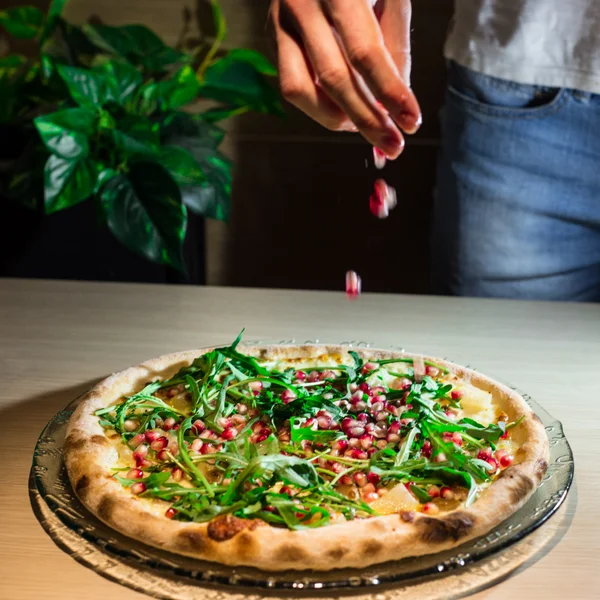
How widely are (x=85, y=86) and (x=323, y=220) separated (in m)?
1.16

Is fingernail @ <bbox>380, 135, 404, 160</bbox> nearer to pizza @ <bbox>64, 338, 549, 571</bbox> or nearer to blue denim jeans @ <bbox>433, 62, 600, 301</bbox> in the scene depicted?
pizza @ <bbox>64, 338, 549, 571</bbox>

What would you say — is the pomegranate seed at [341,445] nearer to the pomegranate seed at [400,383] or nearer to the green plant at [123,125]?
the pomegranate seed at [400,383]

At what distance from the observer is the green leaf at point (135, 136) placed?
2359 mm

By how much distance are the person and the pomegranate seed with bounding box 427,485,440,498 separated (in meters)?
1.26

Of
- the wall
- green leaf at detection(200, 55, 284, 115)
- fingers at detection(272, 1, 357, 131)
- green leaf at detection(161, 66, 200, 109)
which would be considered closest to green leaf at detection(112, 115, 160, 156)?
green leaf at detection(161, 66, 200, 109)

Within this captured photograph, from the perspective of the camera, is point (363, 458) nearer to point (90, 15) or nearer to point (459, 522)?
point (459, 522)

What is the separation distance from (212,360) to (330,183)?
1.99 metres

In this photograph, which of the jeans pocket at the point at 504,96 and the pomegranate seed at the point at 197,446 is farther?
the jeans pocket at the point at 504,96

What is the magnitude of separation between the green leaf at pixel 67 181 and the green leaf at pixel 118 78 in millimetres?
299

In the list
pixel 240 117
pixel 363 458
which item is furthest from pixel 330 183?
pixel 363 458

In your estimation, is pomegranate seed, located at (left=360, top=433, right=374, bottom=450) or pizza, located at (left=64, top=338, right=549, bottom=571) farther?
pomegranate seed, located at (left=360, top=433, right=374, bottom=450)

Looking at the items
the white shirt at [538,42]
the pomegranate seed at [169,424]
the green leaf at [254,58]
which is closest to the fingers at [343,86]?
the pomegranate seed at [169,424]

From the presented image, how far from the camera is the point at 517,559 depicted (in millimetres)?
933

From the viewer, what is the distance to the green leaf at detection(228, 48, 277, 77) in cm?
288
